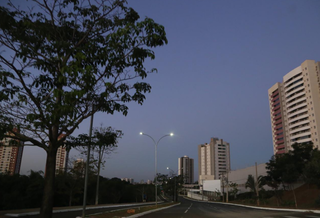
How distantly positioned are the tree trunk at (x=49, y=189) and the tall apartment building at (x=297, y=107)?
10736cm

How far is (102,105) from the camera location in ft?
39.9

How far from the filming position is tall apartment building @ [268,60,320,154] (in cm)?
10094

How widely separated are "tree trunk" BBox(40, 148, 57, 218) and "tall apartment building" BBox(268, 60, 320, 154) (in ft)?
352

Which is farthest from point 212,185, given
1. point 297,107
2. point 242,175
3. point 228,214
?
point 228,214

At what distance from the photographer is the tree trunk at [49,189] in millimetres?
10141

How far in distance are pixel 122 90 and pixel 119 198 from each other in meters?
56.1

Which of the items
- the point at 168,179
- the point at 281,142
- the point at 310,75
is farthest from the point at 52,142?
the point at 281,142

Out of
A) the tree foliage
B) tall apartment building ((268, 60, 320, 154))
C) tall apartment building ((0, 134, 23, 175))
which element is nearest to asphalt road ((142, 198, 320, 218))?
the tree foliage

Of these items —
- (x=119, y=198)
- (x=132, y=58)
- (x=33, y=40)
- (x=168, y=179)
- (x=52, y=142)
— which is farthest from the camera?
(x=168, y=179)

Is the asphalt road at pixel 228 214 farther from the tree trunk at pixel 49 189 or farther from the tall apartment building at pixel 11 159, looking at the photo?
the tall apartment building at pixel 11 159

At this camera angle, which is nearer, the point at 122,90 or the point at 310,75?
the point at 122,90

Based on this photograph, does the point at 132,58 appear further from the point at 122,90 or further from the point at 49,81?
the point at 49,81

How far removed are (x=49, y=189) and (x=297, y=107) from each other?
386 ft

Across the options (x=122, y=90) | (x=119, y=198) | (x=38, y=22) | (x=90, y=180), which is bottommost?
(x=119, y=198)
